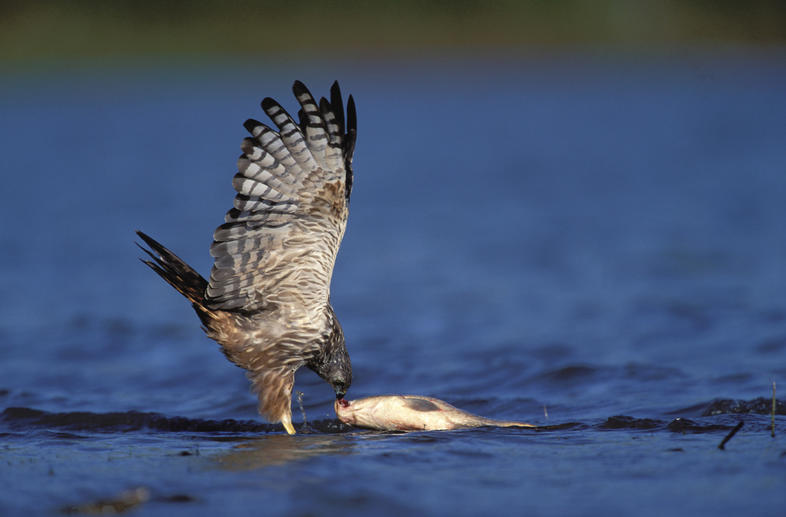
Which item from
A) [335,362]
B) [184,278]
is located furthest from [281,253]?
[335,362]

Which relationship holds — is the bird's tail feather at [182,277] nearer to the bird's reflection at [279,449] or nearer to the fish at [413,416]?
the bird's reflection at [279,449]

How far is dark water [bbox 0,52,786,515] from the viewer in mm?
4402

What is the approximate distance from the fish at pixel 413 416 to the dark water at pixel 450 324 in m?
0.12

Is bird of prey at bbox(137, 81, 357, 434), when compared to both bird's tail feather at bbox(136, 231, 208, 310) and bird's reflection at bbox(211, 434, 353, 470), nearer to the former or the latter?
bird's tail feather at bbox(136, 231, 208, 310)

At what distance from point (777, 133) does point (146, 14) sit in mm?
20027

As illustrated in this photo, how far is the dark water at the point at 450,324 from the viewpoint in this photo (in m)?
4.40

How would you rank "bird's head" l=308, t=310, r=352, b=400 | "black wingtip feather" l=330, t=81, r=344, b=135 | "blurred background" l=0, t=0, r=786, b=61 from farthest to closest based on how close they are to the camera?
"blurred background" l=0, t=0, r=786, b=61 → "bird's head" l=308, t=310, r=352, b=400 → "black wingtip feather" l=330, t=81, r=344, b=135

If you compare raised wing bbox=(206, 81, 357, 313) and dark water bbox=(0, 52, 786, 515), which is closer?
dark water bbox=(0, 52, 786, 515)

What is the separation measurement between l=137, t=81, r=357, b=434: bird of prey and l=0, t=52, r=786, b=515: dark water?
47 centimetres

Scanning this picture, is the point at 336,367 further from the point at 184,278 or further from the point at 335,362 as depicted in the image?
the point at 184,278

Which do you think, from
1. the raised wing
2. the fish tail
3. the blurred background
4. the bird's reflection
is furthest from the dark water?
the blurred background

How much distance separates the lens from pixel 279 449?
17.1 ft

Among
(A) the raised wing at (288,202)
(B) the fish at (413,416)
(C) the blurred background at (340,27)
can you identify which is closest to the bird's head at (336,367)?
(B) the fish at (413,416)

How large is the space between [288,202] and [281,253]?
0.94 ft
